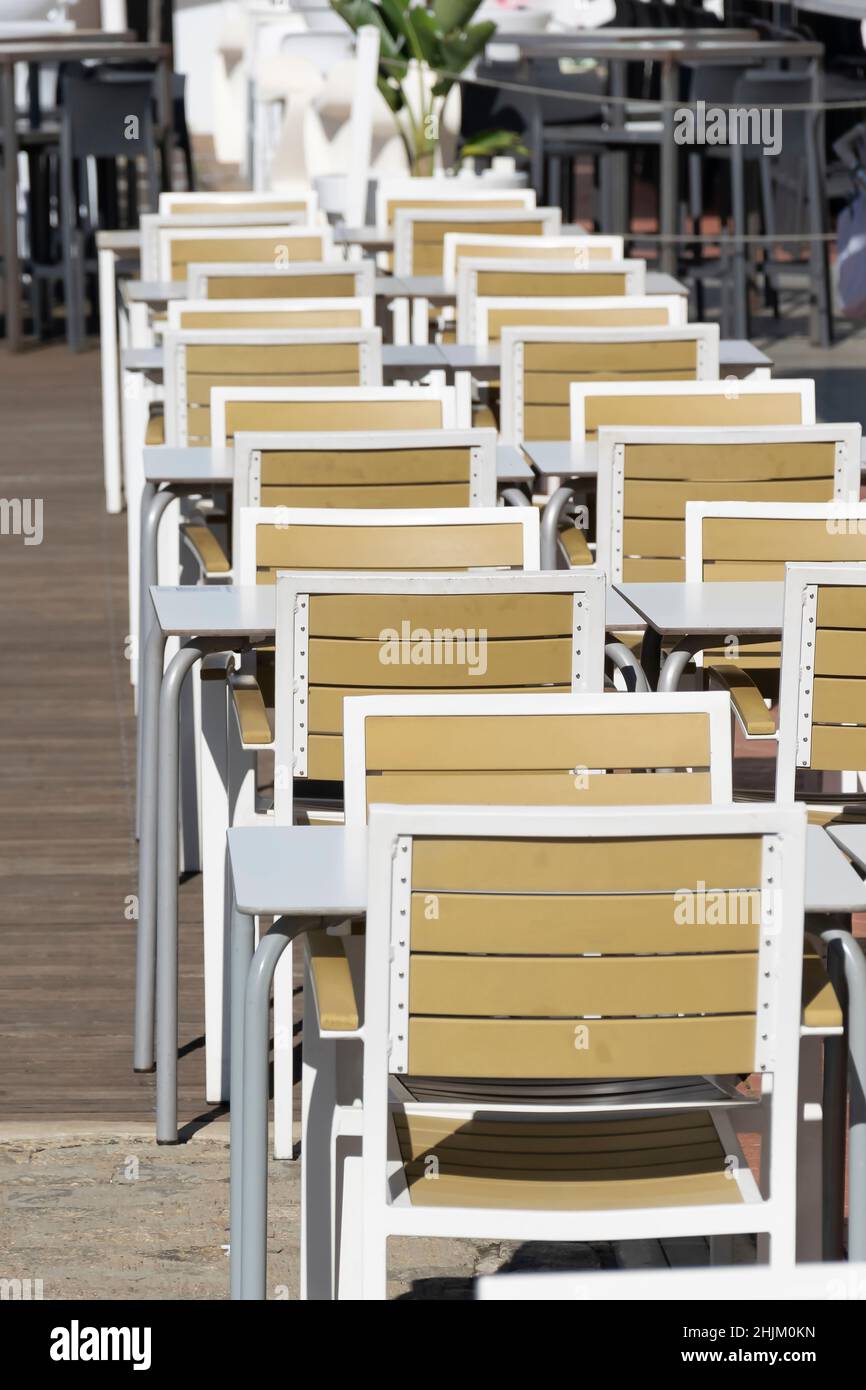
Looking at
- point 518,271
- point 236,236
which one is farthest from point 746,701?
point 236,236

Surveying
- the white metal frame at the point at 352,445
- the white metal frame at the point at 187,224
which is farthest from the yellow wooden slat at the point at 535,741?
the white metal frame at the point at 187,224

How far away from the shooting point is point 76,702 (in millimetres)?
5562

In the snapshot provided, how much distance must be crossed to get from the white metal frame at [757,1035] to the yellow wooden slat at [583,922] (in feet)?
0.10

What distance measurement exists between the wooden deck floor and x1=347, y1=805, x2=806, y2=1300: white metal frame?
1.34 m

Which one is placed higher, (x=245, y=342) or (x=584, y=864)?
(x=245, y=342)

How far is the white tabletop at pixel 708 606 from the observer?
307 cm

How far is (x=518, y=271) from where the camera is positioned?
563 cm

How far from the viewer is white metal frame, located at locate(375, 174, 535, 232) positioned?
24.2ft

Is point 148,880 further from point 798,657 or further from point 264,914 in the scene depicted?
point 264,914

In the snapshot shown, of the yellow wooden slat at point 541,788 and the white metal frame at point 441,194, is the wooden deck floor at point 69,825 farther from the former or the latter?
the white metal frame at point 441,194

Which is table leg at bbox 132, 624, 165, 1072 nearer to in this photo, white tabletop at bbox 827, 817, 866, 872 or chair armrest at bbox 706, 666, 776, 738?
chair armrest at bbox 706, 666, 776, 738

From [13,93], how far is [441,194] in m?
2.94

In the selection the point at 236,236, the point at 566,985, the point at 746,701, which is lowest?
the point at 746,701

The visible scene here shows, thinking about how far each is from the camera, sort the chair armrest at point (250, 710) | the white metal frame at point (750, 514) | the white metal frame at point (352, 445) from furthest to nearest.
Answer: the white metal frame at point (352, 445) < the white metal frame at point (750, 514) < the chair armrest at point (250, 710)
